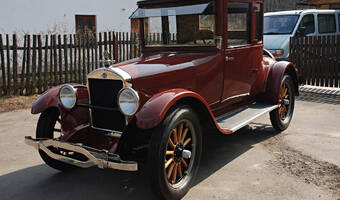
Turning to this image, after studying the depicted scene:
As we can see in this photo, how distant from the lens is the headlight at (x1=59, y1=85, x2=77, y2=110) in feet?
11.9

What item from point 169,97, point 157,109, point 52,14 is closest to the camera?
point 157,109

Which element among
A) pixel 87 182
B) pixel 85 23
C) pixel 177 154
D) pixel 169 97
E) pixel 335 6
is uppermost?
pixel 335 6

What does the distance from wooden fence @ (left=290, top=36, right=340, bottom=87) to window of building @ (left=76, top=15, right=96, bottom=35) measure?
22.6 ft

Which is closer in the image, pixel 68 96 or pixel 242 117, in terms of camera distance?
pixel 68 96

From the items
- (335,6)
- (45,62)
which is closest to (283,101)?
(45,62)

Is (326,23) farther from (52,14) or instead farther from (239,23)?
(52,14)

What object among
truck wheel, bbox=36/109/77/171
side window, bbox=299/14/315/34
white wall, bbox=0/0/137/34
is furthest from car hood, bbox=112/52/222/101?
white wall, bbox=0/0/137/34

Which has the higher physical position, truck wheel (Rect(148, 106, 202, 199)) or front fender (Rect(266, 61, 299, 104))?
front fender (Rect(266, 61, 299, 104))

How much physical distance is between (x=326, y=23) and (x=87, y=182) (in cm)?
904

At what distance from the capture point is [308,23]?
389 inches

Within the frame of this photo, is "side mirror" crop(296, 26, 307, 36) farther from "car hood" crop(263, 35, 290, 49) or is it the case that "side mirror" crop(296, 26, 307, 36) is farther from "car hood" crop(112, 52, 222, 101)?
"car hood" crop(112, 52, 222, 101)

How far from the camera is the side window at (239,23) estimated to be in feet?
14.2

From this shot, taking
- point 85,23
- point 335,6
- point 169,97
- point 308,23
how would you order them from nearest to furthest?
point 169,97 < point 308,23 < point 85,23 < point 335,6

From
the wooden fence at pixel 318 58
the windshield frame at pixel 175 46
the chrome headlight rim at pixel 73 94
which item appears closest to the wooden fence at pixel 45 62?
the windshield frame at pixel 175 46
